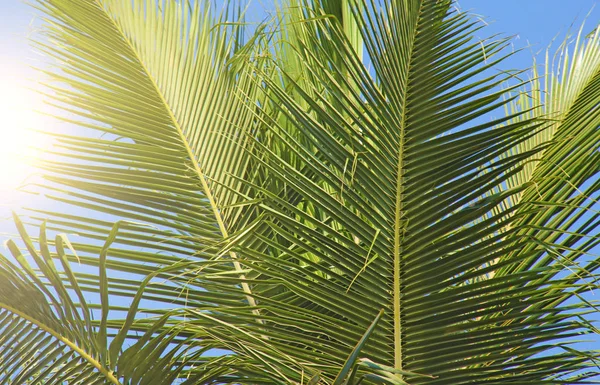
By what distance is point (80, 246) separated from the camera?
167cm

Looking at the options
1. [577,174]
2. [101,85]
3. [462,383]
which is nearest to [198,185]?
[101,85]

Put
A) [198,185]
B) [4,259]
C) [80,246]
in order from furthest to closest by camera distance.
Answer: [198,185] < [80,246] < [4,259]

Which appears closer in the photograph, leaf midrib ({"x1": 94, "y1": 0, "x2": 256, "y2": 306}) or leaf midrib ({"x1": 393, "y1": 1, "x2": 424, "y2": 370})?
leaf midrib ({"x1": 393, "y1": 1, "x2": 424, "y2": 370})

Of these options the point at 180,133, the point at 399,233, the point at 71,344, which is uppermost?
the point at 180,133

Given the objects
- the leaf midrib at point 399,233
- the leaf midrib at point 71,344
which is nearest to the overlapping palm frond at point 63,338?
the leaf midrib at point 71,344

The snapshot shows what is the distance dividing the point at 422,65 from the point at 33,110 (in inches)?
44.7

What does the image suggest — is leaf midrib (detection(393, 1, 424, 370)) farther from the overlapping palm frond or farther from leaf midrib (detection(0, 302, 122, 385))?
leaf midrib (detection(0, 302, 122, 385))

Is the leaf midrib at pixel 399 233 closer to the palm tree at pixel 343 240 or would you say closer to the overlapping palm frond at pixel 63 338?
the palm tree at pixel 343 240

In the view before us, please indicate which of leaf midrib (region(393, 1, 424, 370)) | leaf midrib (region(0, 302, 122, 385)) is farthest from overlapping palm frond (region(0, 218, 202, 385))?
leaf midrib (region(393, 1, 424, 370))

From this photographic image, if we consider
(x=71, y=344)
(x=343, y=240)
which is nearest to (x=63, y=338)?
(x=71, y=344)

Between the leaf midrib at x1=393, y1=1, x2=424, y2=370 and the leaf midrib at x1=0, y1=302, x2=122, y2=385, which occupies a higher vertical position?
the leaf midrib at x1=393, y1=1, x2=424, y2=370

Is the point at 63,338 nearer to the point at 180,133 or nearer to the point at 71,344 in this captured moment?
the point at 71,344

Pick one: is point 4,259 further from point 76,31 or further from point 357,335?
point 76,31

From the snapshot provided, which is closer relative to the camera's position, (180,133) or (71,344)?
(71,344)
